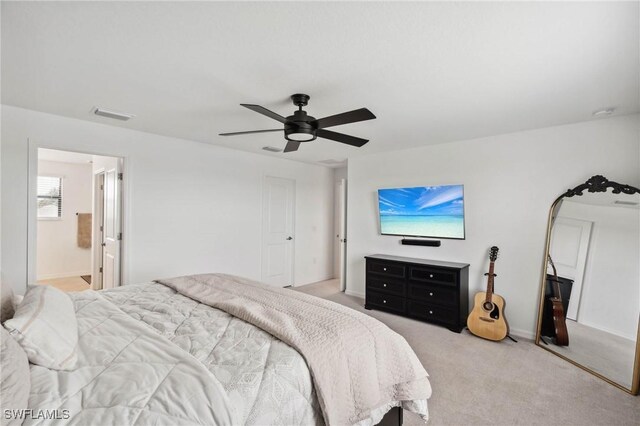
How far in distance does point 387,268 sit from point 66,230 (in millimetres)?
6467

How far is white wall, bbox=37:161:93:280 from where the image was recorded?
6.08 metres

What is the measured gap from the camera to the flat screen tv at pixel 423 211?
13.4ft

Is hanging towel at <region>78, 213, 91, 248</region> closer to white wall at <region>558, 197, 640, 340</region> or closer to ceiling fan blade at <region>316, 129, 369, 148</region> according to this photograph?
ceiling fan blade at <region>316, 129, 369, 148</region>

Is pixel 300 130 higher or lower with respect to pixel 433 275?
higher

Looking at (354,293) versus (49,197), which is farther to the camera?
(49,197)

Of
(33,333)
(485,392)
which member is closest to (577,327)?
(485,392)

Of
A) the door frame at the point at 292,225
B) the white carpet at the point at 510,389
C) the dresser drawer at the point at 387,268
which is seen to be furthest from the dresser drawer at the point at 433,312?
the door frame at the point at 292,225

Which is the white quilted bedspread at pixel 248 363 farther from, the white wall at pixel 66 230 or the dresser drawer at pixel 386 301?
the white wall at pixel 66 230

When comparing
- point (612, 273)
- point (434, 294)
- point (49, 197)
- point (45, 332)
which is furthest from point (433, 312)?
point (49, 197)

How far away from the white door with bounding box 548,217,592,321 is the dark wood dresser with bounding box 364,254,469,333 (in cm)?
95

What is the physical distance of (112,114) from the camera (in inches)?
124

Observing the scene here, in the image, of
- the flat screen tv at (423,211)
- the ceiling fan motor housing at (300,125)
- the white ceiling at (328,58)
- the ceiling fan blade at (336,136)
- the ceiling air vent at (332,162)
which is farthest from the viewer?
the ceiling air vent at (332,162)

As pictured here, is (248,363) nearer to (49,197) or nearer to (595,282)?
(595,282)

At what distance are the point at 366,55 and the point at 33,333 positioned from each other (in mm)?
2178
